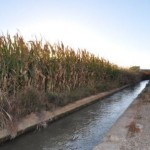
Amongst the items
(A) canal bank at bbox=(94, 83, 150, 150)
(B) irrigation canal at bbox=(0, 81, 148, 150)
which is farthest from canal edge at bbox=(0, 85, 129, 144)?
(A) canal bank at bbox=(94, 83, 150, 150)

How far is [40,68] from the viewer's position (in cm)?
933

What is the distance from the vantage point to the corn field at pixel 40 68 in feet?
24.7

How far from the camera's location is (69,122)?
321 inches

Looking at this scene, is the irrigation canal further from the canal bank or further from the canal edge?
the canal bank

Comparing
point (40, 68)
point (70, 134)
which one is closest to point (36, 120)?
point (70, 134)

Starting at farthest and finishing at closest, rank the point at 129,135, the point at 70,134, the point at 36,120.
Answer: the point at 36,120 < the point at 70,134 < the point at 129,135

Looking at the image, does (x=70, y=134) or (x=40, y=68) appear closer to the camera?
(x=70, y=134)

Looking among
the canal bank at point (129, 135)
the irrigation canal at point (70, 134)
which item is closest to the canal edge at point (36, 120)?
the irrigation canal at point (70, 134)

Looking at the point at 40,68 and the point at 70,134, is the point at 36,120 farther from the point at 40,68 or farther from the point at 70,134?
the point at 40,68

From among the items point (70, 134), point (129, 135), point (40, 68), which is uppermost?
point (40, 68)

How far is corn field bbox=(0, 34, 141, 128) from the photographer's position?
7.52m

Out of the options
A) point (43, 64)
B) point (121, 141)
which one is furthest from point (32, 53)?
point (121, 141)

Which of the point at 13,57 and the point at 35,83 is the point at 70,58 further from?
the point at 13,57

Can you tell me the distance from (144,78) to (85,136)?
123 feet
